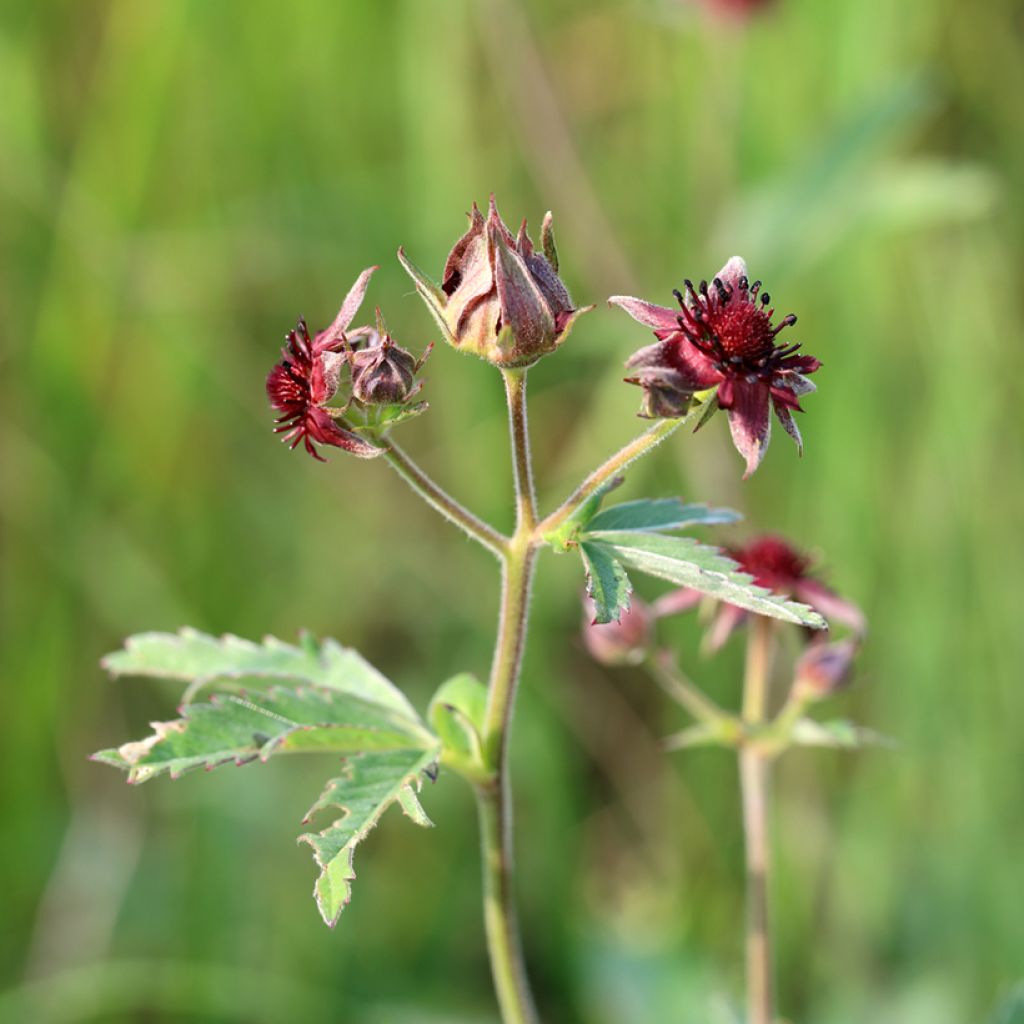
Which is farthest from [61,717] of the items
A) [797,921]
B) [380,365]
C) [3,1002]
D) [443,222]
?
[380,365]

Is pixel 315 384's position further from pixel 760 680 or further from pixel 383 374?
pixel 760 680

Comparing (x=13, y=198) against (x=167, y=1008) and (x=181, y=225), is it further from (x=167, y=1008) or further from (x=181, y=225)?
(x=167, y=1008)

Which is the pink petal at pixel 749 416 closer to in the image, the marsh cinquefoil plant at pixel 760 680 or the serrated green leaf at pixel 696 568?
the serrated green leaf at pixel 696 568

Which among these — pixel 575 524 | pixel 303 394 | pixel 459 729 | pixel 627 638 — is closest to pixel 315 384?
pixel 303 394

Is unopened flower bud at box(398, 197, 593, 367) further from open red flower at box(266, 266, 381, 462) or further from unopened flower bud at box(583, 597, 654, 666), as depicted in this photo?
unopened flower bud at box(583, 597, 654, 666)

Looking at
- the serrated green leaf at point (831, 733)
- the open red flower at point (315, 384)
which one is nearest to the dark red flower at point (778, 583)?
the serrated green leaf at point (831, 733)
